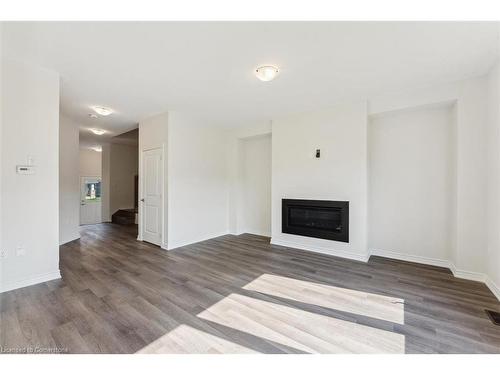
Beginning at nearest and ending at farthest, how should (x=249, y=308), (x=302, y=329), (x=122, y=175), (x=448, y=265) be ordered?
1. (x=302, y=329)
2. (x=249, y=308)
3. (x=448, y=265)
4. (x=122, y=175)

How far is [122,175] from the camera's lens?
835cm

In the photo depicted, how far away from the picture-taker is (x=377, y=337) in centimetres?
189

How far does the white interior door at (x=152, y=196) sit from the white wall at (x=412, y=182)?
13.8 feet

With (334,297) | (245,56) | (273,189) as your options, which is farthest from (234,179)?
(334,297)

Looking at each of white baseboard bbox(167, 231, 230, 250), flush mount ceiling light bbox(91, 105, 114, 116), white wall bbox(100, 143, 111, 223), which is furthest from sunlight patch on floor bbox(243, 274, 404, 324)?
white wall bbox(100, 143, 111, 223)

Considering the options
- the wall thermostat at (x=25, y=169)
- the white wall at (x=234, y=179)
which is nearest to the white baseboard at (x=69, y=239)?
Answer: the wall thermostat at (x=25, y=169)

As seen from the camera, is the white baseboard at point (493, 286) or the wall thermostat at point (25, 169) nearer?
the white baseboard at point (493, 286)

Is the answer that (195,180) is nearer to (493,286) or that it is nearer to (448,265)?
(448,265)

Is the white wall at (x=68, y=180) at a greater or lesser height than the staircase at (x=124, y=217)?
greater

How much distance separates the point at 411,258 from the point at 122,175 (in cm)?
894

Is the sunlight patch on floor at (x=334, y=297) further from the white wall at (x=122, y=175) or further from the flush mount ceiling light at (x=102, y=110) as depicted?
the white wall at (x=122, y=175)

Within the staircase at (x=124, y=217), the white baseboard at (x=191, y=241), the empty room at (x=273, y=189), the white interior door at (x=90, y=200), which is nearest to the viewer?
the empty room at (x=273, y=189)

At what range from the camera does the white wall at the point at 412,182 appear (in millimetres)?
3562
